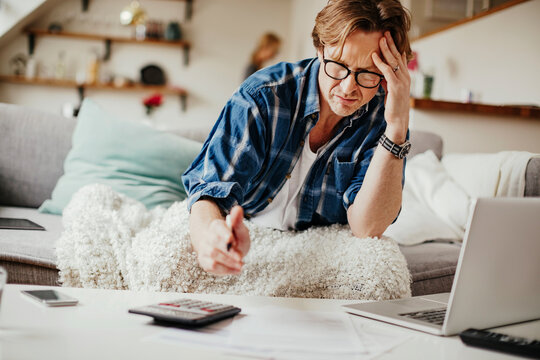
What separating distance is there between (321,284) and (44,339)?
67 centimetres

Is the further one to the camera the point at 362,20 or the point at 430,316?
the point at 362,20

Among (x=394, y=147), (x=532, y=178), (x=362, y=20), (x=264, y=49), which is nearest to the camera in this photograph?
(x=362, y=20)

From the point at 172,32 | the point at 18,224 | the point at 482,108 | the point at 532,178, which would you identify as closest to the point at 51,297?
the point at 18,224

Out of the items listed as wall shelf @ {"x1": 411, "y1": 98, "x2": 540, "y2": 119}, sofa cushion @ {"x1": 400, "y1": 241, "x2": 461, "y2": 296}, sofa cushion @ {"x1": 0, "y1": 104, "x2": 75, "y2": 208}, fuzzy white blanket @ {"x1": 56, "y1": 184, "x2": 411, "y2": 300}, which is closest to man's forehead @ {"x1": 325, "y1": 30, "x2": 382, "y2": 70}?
fuzzy white blanket @ {"x1": 56, "y1": 184, "x2": 411, "y2": 300}

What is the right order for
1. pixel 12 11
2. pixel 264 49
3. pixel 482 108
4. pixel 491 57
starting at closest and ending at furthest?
pixel 482 108, pixel 491 57, pixel 12 11, pixel 264 49

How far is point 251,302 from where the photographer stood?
893mm

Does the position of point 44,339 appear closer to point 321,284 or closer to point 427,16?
point 321,284

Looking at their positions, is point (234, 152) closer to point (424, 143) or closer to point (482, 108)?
point (424, 143)

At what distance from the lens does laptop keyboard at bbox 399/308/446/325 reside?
84 centimetres

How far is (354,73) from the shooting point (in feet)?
3.69

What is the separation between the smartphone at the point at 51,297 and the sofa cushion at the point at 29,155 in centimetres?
133

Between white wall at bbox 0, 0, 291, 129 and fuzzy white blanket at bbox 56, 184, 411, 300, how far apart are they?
4.38m

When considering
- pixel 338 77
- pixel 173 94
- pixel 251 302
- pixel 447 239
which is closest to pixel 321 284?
pixel 251 302

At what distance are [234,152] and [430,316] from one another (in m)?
0.51
